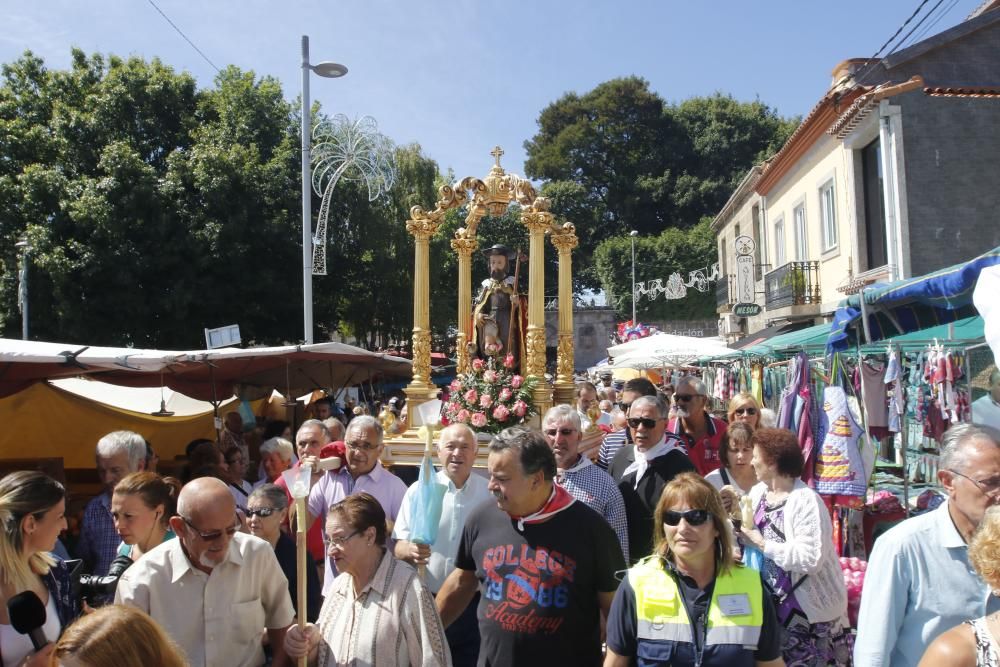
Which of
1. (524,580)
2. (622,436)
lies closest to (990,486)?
(524,580)

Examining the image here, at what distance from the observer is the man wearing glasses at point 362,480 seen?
468cm

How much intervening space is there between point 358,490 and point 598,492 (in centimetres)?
163

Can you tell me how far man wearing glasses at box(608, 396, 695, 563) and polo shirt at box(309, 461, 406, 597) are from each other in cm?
148

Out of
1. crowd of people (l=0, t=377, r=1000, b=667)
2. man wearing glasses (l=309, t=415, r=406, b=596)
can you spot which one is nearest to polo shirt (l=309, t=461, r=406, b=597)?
man wearing glasses (l=309, t=415, r=406, b=596)

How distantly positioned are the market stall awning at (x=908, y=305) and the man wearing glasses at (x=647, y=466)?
1793 mm

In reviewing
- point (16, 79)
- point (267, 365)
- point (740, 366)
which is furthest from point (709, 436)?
point (16, 79)

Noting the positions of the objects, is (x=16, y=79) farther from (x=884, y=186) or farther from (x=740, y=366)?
(x=884, y=186)

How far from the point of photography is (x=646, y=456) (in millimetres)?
4551

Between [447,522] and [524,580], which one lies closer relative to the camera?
[524,580]

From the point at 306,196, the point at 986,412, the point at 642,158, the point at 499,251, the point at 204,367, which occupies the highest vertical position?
the point at 642,158

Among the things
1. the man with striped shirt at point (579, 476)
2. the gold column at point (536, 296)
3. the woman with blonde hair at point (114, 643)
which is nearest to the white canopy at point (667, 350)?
the gold column at point (536, 296)

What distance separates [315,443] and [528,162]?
4378cm

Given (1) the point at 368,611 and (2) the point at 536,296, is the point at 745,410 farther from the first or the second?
(1) the point at 368,611

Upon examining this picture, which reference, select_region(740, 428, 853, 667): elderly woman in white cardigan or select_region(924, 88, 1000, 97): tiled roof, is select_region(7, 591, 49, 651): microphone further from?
select_region(924, 88, 1000, 97): tiled roof
